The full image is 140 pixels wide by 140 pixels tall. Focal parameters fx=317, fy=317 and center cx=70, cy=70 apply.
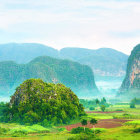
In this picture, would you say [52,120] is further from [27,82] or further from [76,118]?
[27,82]

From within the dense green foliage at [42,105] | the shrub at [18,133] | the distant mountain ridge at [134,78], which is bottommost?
the shrub at [18,133]

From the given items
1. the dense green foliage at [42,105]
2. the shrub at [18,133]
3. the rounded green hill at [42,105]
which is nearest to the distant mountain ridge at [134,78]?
the rounded green hill at [42,105]

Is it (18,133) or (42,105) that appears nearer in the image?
(18,133)

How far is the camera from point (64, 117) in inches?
2608

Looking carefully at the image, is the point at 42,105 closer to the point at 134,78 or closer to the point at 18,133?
the point at 18,133

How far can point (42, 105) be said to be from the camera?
66.9m

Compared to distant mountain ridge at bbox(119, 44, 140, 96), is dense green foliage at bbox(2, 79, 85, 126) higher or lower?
lower

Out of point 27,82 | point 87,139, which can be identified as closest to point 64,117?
point 27,82

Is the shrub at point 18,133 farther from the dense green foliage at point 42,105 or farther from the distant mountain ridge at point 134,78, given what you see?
the distant mountain ridge at point 134,78

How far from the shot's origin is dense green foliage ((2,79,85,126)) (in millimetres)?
65500

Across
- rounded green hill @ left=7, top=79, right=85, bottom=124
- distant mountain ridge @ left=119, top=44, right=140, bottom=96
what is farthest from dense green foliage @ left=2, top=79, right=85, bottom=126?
distant mountain ridge @ left=119, top=44, right=140, bottom=96

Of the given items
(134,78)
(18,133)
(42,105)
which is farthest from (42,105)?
(134,78)

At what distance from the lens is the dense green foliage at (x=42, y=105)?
65.5 m

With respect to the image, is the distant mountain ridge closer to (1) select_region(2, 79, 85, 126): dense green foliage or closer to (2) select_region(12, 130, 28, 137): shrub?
(1) select_region(2, 79, 85, 126): dense green foliage
